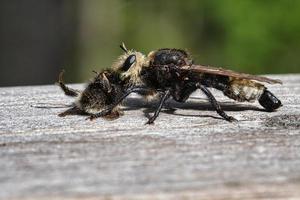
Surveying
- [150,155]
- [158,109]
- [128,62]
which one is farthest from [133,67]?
[150,155]

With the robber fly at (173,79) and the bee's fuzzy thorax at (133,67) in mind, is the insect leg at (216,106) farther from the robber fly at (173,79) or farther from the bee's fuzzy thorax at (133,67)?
the bee's fuzzy thorax at (133,67)

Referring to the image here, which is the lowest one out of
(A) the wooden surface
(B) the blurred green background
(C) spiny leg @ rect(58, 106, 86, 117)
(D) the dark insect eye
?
(B) the blurred green background

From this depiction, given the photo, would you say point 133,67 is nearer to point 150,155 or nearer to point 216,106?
point 216,106

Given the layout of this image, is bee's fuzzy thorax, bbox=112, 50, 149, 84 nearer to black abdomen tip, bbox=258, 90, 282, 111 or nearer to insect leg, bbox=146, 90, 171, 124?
insect leg, bbox=146, 90, 171, 124

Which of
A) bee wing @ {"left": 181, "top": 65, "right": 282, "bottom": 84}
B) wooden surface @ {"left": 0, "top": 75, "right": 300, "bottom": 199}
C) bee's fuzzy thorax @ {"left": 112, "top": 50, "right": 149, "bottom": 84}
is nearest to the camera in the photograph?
wooden surface @ {"left": 0, "top": 75, "right": 300, "bottom": 199}

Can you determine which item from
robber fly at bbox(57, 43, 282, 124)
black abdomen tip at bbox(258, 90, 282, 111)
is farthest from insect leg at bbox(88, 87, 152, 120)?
black abdomen tip at bbox(258, 90, 282, 111)
